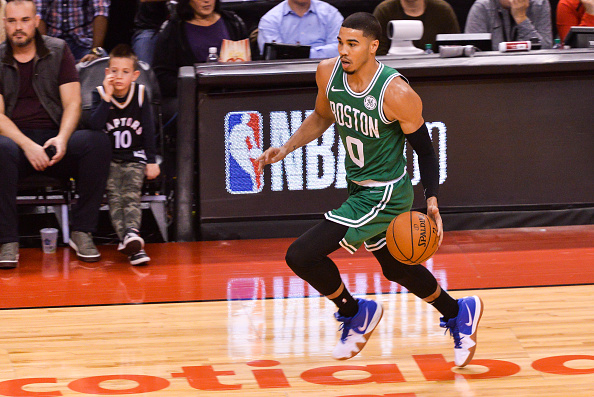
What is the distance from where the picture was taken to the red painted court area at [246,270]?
5562 mm

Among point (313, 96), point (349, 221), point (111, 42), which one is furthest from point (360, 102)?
point (111, 42)

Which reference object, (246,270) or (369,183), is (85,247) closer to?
(246,270)

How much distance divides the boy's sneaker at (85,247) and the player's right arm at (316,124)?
6.98ft

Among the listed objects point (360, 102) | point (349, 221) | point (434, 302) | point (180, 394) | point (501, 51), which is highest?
point (501, 51)

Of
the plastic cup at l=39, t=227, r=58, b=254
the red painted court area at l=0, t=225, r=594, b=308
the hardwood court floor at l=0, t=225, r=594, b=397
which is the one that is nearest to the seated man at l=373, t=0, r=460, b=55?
the red painted court area at l=0, t=225, r=594, b=308

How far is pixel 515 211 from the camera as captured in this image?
6.94m

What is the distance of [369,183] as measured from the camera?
4.41 m

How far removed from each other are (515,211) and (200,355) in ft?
11.0

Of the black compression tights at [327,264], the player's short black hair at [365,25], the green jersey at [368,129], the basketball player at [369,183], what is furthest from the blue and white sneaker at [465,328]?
the player's short black hair at [365,25]

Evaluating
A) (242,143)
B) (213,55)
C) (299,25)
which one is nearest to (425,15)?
(299,25)

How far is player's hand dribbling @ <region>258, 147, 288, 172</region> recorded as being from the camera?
179 inches

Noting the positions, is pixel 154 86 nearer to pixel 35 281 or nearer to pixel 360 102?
pixel 35 281

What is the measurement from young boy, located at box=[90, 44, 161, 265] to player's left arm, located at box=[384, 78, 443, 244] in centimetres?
257

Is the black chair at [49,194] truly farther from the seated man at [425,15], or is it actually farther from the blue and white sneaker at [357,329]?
the seated man at [425,15]
